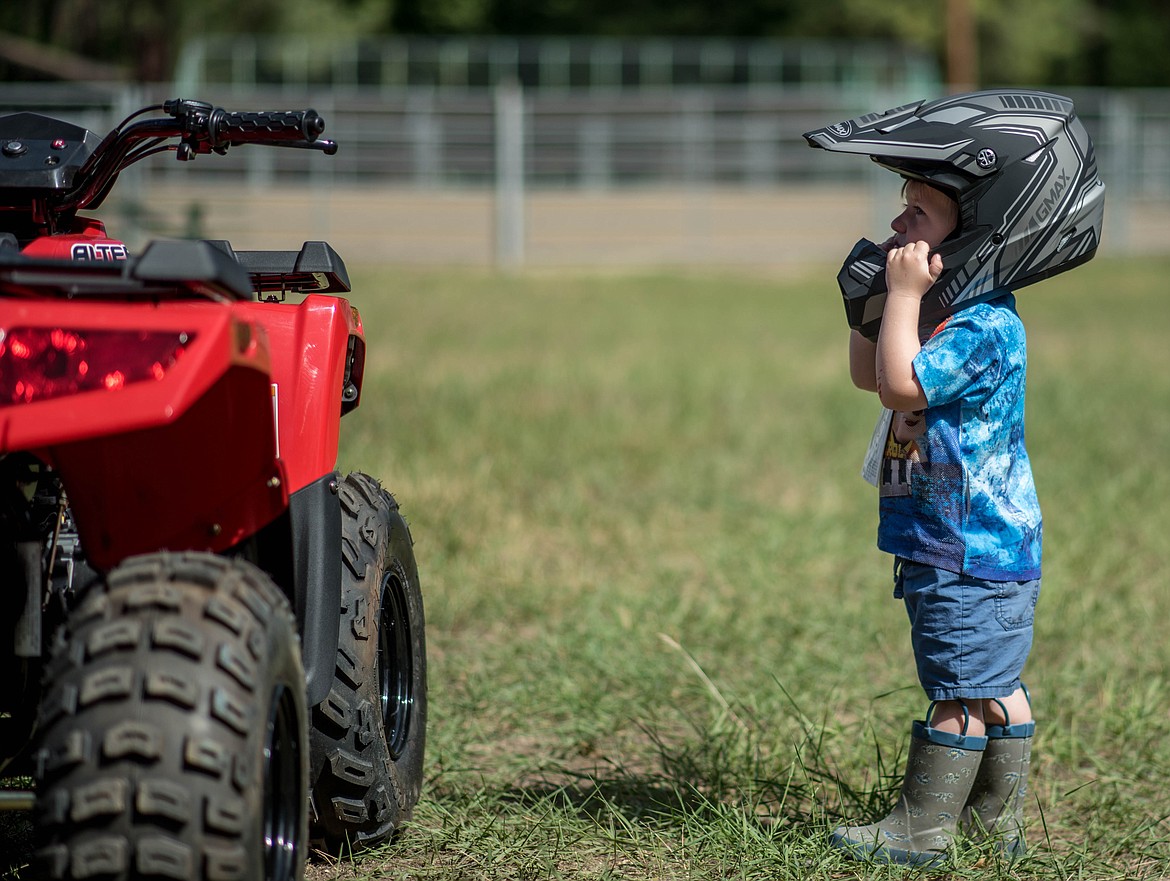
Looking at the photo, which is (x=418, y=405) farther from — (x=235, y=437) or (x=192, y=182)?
(x=192, y=182)

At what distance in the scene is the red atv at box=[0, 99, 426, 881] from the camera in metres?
1.55

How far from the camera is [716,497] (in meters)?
5.77

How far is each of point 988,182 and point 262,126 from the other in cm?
120

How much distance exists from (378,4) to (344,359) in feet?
118

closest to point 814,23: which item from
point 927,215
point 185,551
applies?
point 927,215

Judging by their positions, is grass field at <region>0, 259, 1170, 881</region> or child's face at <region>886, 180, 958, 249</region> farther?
grass field at <region>0, 259, 1170, 881</region>

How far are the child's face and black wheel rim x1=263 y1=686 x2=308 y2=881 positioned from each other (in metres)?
1.28

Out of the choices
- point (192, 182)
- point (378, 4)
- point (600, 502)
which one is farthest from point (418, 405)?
point (378, 4)

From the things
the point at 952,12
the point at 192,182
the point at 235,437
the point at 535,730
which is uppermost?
the point at 952,12

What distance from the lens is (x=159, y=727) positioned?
1.55m

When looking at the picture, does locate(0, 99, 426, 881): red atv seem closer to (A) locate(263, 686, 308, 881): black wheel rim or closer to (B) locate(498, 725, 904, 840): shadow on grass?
(A) locate(263, 686, 308, 881): black wheel rim

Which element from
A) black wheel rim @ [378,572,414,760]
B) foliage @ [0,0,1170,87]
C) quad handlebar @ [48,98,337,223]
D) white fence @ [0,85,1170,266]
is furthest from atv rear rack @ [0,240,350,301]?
foliage @ [0,0,1170,87]

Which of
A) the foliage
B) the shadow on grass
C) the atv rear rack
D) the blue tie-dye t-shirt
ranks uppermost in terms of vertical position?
the foliage

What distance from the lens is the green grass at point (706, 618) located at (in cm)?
262
